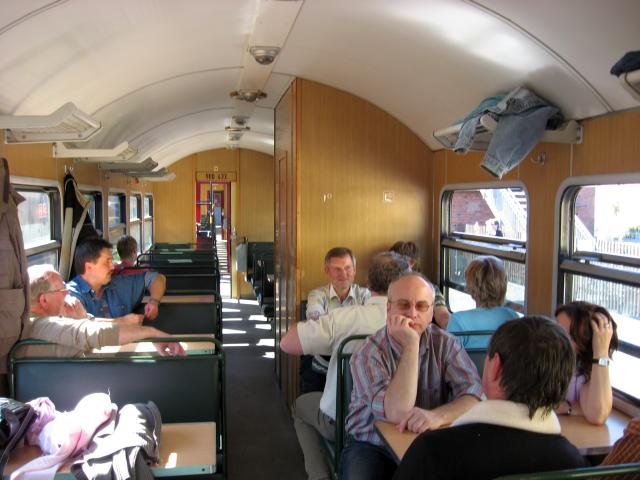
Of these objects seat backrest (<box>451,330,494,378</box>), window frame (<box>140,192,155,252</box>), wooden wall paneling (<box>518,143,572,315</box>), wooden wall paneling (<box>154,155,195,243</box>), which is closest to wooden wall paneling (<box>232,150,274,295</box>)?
wooden wall paneling (<box>154,155,195,243</box>)

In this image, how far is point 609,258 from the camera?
3.26 m

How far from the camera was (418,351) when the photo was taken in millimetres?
2527

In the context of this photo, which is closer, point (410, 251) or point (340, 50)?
point (340, 50)

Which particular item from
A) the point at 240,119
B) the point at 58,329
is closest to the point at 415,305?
the point at 58,329

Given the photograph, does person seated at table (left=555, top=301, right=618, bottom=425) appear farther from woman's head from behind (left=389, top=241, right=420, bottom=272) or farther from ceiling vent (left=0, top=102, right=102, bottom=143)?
ceiling vent (left=0, top=102, right=102, bottom=143)

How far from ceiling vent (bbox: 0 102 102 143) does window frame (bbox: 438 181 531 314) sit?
292 cm

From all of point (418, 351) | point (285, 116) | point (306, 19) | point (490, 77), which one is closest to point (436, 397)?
point (418, 351)

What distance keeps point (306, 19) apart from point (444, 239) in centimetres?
257

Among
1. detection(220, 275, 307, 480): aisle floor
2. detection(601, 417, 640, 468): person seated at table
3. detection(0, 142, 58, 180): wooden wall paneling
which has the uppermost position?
detection(0, 142, 58, 180): wooden wall paneling

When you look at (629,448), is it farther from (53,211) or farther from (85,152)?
(53,211)

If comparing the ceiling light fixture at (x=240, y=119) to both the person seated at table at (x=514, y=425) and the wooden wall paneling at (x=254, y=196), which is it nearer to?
the wooden wall paneling at (x=254, y=196)

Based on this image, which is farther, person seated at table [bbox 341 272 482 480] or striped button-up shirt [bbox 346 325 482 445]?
striped button-up shirt [bbox 346 325 482 445]

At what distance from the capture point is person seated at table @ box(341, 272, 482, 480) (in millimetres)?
2492

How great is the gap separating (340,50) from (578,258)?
7.14ft
